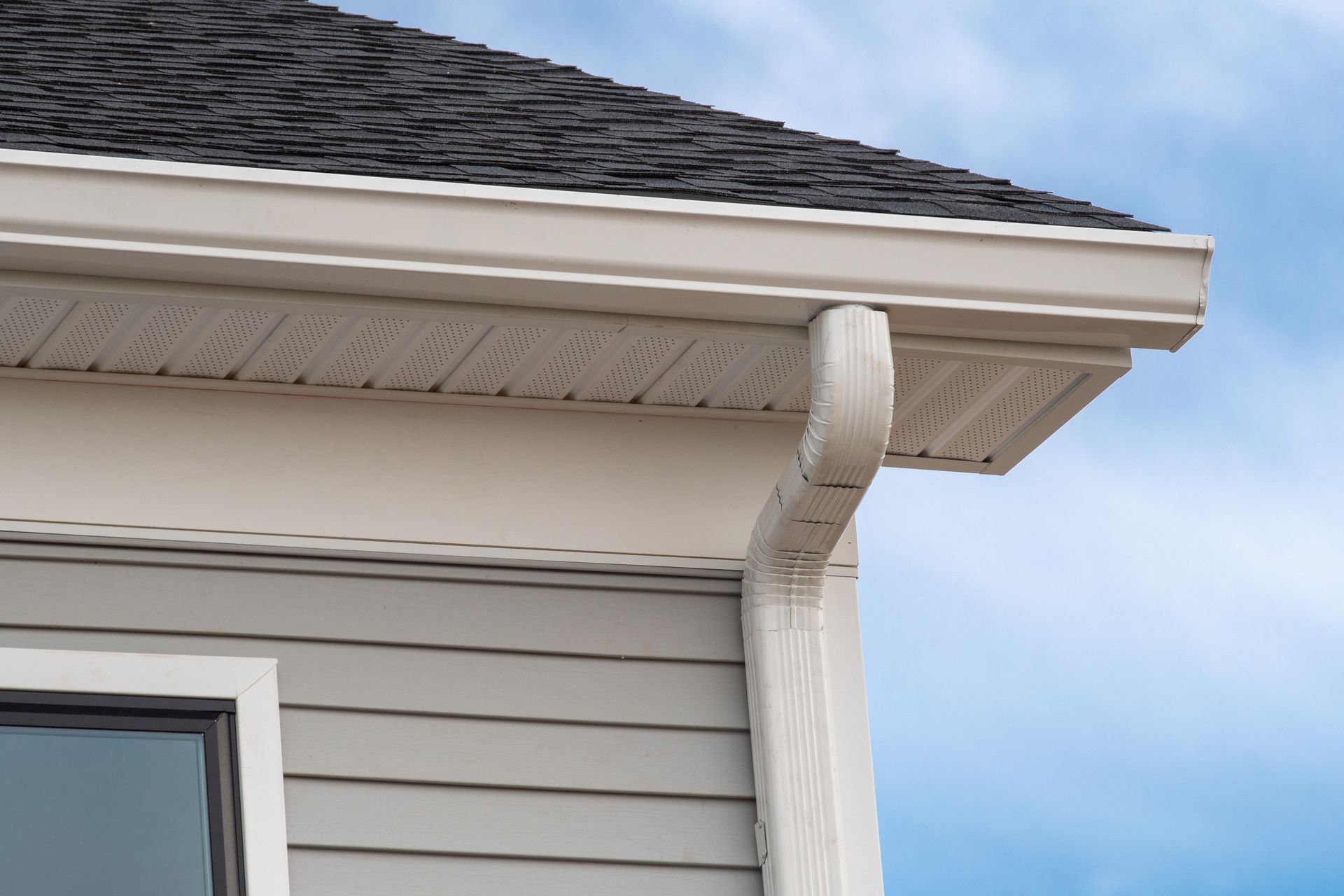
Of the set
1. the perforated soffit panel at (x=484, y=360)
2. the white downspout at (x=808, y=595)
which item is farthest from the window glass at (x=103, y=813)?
the white downspout at (x=808, y=595)

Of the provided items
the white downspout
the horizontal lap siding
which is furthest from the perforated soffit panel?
the horizontal lap siding

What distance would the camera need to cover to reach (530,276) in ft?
8.39

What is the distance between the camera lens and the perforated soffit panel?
2.70m

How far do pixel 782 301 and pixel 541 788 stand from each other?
1.01 m

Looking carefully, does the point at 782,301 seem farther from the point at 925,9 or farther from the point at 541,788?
the point at 925,9

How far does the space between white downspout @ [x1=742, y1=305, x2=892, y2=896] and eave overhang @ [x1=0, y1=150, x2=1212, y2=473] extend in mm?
141

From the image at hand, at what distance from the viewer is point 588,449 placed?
2963 mm

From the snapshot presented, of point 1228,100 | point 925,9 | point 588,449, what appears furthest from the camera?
point 1228,100

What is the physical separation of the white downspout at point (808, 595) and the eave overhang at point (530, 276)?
5.5 inches

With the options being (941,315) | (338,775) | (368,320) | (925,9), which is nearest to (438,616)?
(338,775)

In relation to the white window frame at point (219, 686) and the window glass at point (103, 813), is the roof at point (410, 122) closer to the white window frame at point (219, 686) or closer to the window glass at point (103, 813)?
the white window frame at point (219, 686)

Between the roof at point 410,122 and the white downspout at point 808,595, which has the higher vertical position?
the roof at point 410,122

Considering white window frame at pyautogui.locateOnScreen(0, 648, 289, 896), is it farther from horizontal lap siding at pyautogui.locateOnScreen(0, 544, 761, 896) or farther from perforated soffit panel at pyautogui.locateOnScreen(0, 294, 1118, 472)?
perforated soffit panel at pyautogui.locateOnScreen(0, 294, 1118, 472)

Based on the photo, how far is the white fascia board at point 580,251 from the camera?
8.18 feet
